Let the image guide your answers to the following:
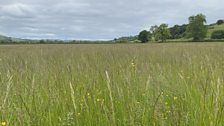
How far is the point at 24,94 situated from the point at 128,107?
37.1 inches

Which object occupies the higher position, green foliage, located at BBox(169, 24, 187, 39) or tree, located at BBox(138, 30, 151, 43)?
green foliage, located at BBox(169, 24, 187, 39)

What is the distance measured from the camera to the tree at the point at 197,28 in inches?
2752

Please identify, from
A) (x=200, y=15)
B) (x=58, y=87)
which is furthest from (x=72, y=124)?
(x=200, y=15)

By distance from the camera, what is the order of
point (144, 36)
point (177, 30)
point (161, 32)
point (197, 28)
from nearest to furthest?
1. point (197, 28)
2. point (144, 36)
3. point (161, 32)
4. point (177, 30)

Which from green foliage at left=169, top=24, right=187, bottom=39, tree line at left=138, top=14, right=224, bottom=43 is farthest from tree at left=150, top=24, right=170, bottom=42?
green foliage at left=169, top=24, right=187, bottom=39

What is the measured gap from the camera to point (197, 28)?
2832 inches

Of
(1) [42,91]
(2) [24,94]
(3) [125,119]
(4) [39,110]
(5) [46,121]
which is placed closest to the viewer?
(3) [125,119]

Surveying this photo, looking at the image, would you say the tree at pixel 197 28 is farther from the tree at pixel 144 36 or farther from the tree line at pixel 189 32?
the tree at pixel 144 36

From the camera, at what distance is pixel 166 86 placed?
3.08 metres

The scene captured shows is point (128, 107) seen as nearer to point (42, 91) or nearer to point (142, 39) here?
point (42, 91)

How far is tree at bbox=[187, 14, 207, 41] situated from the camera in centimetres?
6990

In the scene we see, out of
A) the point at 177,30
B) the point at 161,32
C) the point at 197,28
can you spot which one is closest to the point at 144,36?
the point at 161,32

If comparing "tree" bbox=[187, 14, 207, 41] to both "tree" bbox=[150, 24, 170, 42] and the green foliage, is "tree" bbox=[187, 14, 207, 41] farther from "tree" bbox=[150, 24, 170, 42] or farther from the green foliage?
the green foliage

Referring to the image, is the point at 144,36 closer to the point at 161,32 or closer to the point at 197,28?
the point at 161,32
